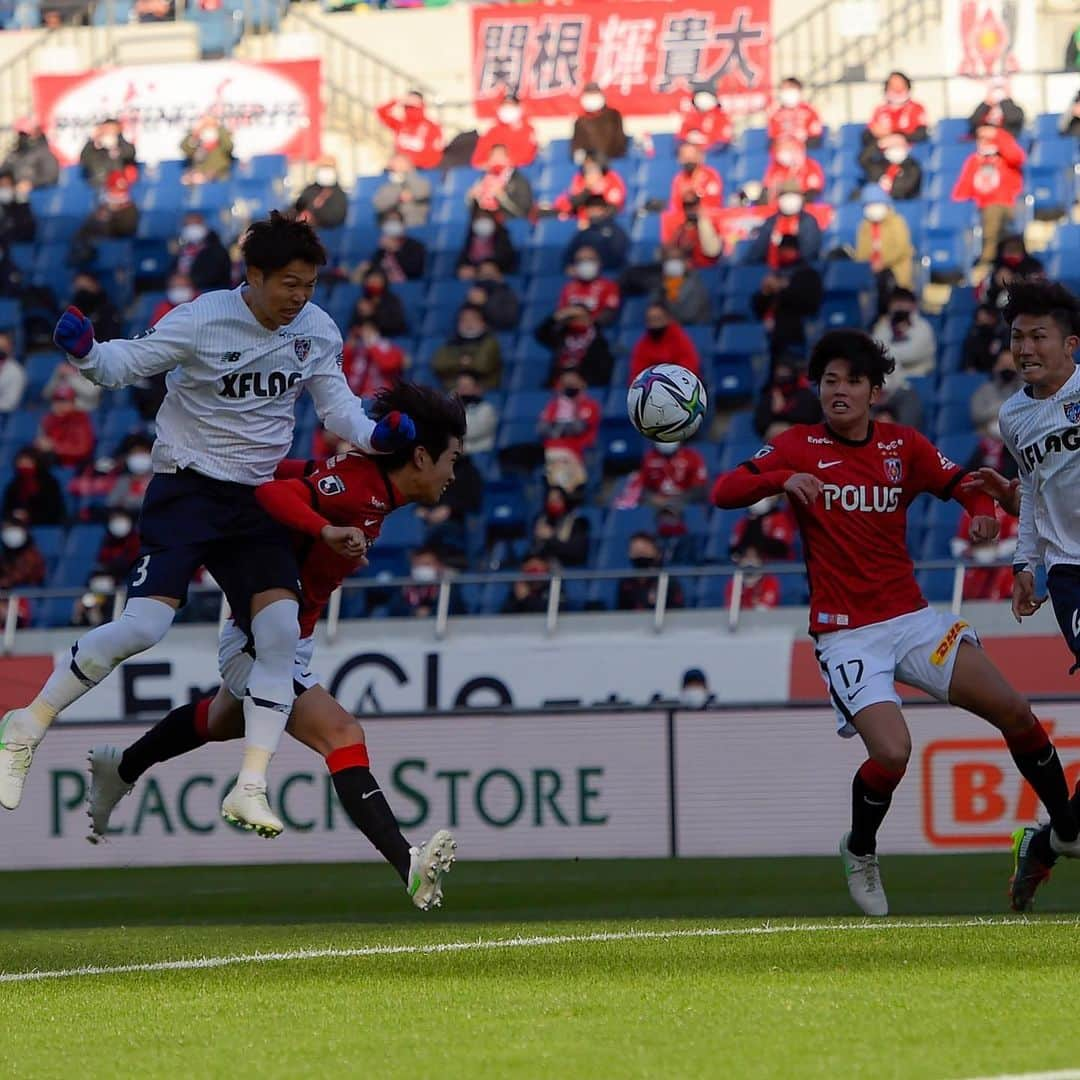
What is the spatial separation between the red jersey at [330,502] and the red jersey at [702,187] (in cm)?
1235

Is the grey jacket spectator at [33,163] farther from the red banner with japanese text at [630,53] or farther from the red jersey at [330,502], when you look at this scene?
the red jersey at [330,502]

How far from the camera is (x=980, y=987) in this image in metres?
5.39

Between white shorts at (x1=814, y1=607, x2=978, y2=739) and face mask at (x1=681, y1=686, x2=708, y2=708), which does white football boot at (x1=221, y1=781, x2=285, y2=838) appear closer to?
white shorts at (x1=814, y1=607, x2=978, y2=739)

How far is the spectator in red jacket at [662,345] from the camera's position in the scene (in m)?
Answer: 16.4

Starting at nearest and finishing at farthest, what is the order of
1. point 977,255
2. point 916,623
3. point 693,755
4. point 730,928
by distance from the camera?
point 730,928
point 916,623
point 693,755
point 977,255

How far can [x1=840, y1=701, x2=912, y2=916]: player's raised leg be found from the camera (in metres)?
7.55

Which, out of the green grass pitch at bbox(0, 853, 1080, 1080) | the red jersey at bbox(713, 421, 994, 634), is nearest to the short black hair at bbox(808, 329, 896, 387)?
the red jersey at bbox(713, 421, 994, 634)

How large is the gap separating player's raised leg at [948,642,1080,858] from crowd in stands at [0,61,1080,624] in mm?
6531

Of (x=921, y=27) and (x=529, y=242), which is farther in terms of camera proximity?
(x=921, y=27)

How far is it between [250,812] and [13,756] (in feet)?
3.20

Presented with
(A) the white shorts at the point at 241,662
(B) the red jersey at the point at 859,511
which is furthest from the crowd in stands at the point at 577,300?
(A) the white shorts at the point at 241,662

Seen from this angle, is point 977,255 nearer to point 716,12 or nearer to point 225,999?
point 716,12

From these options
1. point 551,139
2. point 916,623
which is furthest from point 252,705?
point 551,139

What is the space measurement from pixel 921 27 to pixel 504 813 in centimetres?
1233
